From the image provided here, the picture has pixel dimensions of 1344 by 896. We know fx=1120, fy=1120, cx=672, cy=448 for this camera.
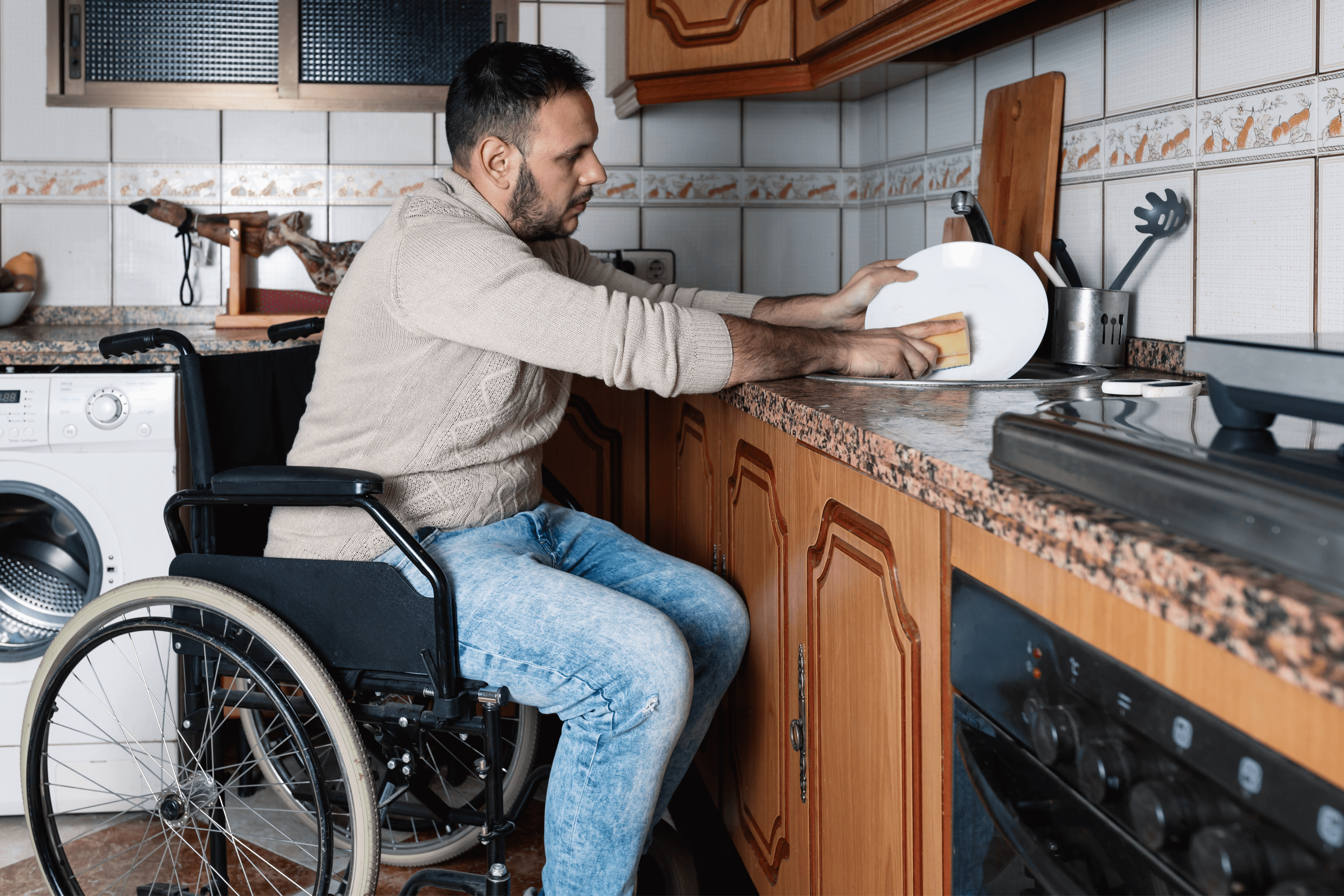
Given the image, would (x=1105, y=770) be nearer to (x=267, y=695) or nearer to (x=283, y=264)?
(x=267, y=695)

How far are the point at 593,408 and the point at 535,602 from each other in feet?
3.47

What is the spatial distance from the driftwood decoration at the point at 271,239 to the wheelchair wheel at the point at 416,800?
1041 mm

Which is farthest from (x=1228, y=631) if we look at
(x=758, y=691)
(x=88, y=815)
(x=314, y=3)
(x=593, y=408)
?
(x=314, y=3)

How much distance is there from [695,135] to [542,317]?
157 centimetres

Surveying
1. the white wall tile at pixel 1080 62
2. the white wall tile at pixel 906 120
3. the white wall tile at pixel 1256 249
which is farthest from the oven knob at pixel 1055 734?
the white wall tile at pixel 906 120

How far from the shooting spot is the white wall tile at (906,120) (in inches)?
94.7

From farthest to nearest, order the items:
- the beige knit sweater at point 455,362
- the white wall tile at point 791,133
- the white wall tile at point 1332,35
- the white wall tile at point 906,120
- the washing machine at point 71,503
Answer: the white wall tile at point 791,133 < the white wall tile at point 906,120 < the washing machine at point 71,503 < the beige knit sweater at point 455,362 < the white wall tile at point 1332,35

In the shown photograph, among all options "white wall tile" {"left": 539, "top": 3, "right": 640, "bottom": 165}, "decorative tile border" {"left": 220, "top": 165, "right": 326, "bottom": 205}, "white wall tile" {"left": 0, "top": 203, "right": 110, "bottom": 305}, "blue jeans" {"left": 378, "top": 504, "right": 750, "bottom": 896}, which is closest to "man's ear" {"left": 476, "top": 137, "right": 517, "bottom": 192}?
"blue jeans" {"left": 378, "top": 504, "right": 750, "bottom": 896}

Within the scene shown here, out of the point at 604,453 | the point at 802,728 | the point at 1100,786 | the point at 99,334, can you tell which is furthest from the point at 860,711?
the point at 99,334

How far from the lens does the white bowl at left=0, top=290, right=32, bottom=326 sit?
2424mm

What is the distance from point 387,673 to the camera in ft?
4.46

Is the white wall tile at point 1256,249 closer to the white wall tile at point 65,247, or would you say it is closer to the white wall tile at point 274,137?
the white wall tile at point 274,137

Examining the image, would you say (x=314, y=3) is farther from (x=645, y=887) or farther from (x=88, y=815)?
(x=645, y=887)

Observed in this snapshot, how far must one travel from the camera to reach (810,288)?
9.38 feet
